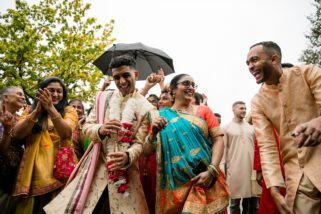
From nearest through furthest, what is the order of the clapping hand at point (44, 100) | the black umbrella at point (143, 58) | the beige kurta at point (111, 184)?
the beige kurta at point (111, 184) < the clapping hand at point (44, 100) < the black umbrella at point (143, 58)

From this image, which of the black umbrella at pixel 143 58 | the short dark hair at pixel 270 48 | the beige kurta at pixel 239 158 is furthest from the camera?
the beige kurta at pixel 239 158

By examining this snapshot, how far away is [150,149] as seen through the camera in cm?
337

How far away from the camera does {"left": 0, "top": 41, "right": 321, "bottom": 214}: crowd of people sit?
7.88 ft

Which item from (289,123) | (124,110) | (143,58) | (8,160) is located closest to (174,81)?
(124,110)

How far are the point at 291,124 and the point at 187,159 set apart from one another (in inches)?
44.0

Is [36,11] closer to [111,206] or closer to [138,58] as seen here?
[138,58]

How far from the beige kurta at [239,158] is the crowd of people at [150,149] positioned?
251 cm

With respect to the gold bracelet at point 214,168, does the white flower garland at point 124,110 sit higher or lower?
higher

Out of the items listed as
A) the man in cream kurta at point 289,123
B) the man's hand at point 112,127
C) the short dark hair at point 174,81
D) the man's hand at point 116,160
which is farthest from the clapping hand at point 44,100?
the man in cream kurta at point 289,123

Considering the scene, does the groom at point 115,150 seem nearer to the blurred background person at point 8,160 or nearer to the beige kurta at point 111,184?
the beige kurta at point 111,184

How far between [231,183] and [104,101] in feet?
13.4

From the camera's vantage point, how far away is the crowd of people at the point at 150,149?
7.88 ft

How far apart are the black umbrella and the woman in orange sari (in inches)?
93.7

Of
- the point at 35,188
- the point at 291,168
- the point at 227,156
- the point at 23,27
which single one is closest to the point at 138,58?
the point at 227,156
